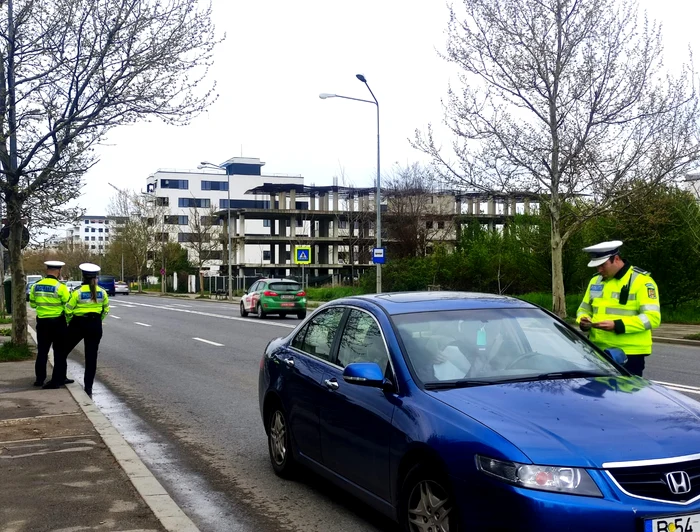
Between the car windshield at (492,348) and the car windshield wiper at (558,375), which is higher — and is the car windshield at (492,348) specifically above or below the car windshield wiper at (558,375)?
above

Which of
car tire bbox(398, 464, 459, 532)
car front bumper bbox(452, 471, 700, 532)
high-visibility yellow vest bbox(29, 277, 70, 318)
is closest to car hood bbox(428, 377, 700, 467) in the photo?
car front bumper bbox(452, 471, 700, 532)

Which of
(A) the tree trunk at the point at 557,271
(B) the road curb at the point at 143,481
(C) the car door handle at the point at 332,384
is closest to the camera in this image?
(B) the road curb at the point at 143,481

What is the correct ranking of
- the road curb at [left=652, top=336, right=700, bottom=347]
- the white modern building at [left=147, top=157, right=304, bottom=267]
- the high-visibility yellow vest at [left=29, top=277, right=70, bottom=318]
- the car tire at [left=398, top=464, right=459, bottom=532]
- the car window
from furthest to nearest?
the white modern building at [left=147, top=157, right=304, bottom=267]
the road curb at [left=652, top=336, right=700, bottom=347]
the high-visibility yellow vest at [left=29, top=277, right=70, bottom=318]
the car window
the car tire at [left=398, top=464, right=459, bottom=532]

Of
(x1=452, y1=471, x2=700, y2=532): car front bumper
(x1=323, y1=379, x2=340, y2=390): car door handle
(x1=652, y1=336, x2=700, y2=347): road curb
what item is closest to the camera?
(x1=452, y1=471, x2=700, y2=532): car front bumper

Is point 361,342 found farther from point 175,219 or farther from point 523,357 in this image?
point 175,219

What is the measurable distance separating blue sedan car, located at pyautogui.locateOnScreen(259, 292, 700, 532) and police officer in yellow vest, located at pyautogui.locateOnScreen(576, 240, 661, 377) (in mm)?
757

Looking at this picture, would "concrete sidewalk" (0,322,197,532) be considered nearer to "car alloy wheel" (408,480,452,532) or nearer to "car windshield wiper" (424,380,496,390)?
"car alloy wheel" (408,480,452,532)

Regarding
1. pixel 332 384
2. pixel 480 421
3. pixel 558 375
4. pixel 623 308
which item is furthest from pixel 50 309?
pixel 480 421

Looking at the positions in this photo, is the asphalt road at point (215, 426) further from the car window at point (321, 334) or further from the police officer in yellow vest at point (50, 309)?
the car window at point (321, 334)

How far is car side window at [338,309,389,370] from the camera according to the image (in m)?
A: 5.47

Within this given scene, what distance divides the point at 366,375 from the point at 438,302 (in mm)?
1014

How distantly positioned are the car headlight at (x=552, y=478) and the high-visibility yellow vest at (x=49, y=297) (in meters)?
8.96

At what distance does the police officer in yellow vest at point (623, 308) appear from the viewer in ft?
21.6

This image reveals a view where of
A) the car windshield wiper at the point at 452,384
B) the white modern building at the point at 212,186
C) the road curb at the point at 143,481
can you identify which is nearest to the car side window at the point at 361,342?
the car windshield wiper at the point at 452,384
